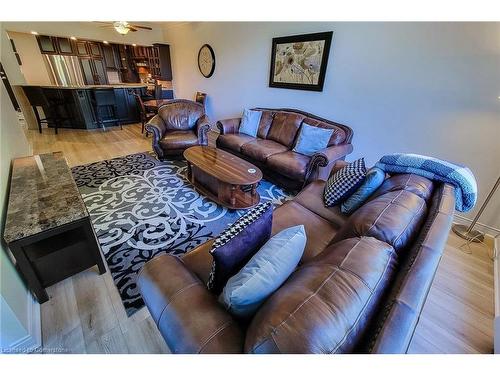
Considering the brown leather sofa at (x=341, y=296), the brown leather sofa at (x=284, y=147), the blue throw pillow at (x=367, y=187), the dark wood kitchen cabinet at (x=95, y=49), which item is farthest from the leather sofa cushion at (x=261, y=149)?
the dark wood kitchen cabinet at (x=95, y=49)

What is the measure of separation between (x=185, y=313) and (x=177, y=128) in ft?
11.5

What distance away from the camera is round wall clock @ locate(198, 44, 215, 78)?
4.71 meters

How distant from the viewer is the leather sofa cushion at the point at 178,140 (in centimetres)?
332

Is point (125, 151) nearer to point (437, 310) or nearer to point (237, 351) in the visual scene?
point (237, 351)

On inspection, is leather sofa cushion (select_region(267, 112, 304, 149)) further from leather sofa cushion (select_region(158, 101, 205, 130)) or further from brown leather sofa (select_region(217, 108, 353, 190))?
leather sofa cushion (select_region(158, 101, 205, 130))

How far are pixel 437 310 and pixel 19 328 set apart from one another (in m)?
2.48

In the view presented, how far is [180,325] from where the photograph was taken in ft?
2.47

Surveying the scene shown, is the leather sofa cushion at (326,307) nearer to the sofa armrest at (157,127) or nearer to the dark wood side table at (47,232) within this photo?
the dark wood side table at (47,232)

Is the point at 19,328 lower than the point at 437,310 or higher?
higher

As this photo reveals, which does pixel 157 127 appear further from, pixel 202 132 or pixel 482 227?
pixel 482 227

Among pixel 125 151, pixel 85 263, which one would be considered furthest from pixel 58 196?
pixel 125 151

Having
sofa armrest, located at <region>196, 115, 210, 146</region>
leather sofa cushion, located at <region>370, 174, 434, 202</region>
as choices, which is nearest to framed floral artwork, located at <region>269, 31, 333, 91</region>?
sofa armrest, located at <region>196, 115, 210, 146</region>

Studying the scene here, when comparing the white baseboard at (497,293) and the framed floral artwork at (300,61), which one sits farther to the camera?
the framed floral artwork at (300,61)

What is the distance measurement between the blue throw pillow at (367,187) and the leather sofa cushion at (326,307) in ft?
2.72
